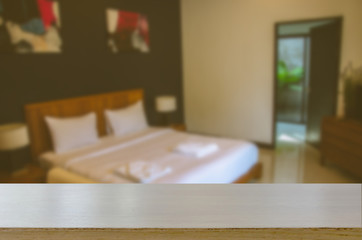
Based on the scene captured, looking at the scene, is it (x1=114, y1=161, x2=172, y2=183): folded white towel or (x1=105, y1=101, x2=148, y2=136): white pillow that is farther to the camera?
(x1=105, y1=101, x2=148, y2=136): white pillow

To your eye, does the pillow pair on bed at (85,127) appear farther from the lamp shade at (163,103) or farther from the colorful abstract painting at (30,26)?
the colorful abstract painting at (30,26)

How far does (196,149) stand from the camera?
222 cm

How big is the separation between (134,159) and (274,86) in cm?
214

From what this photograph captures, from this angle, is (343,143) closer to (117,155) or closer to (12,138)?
(117,155)

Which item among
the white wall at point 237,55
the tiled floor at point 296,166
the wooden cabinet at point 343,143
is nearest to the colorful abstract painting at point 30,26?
the white wall at point 237,55

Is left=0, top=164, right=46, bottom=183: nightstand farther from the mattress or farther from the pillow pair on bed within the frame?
the pillow pair on bed

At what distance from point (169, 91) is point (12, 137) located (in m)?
2.24

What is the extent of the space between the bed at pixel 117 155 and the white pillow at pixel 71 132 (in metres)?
0.06

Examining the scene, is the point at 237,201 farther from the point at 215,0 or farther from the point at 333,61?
the point at 215,0

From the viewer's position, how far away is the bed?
75.3 inches

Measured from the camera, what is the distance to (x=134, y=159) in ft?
7.08

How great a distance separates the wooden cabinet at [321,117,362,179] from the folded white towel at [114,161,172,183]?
1686 mm

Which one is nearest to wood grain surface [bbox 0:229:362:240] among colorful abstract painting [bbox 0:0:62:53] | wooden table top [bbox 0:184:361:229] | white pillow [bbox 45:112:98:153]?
wooden table top [bbox 0:184:361:229]

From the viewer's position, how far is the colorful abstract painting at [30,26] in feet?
7.13
